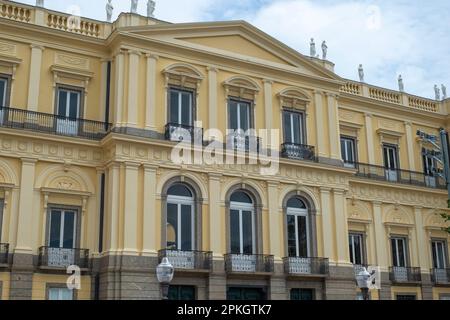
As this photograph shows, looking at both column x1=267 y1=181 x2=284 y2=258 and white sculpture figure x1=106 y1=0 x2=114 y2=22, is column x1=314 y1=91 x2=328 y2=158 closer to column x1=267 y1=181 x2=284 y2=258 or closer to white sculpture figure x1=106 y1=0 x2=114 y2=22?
column x1=267 y1=181 x2=284 y2=258

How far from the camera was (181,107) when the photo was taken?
23562 millimetres

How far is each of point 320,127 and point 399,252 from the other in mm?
7279

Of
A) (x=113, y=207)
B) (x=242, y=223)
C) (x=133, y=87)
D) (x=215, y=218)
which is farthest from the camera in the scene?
(x=242, y=223)

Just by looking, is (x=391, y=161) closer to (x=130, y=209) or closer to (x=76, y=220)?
(x=130, y=209)

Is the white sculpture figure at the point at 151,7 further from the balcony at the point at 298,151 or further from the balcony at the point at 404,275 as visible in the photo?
the balcony at the point at 404,275

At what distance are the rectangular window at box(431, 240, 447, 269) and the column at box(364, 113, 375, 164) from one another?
5042mm

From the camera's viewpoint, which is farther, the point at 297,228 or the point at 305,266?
the point at 297,228

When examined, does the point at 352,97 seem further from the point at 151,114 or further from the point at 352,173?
the point at 151,114

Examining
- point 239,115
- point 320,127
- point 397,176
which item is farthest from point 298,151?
point 397,176

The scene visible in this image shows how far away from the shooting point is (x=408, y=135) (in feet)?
101

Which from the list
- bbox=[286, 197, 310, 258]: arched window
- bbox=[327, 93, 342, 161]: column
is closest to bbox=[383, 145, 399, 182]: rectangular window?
bbox=[327, 93, 342, 161]: column

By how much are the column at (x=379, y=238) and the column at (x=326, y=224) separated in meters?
3.71

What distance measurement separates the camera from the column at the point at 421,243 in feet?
92.8

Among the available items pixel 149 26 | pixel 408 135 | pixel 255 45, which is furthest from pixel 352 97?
pixel 149 26
